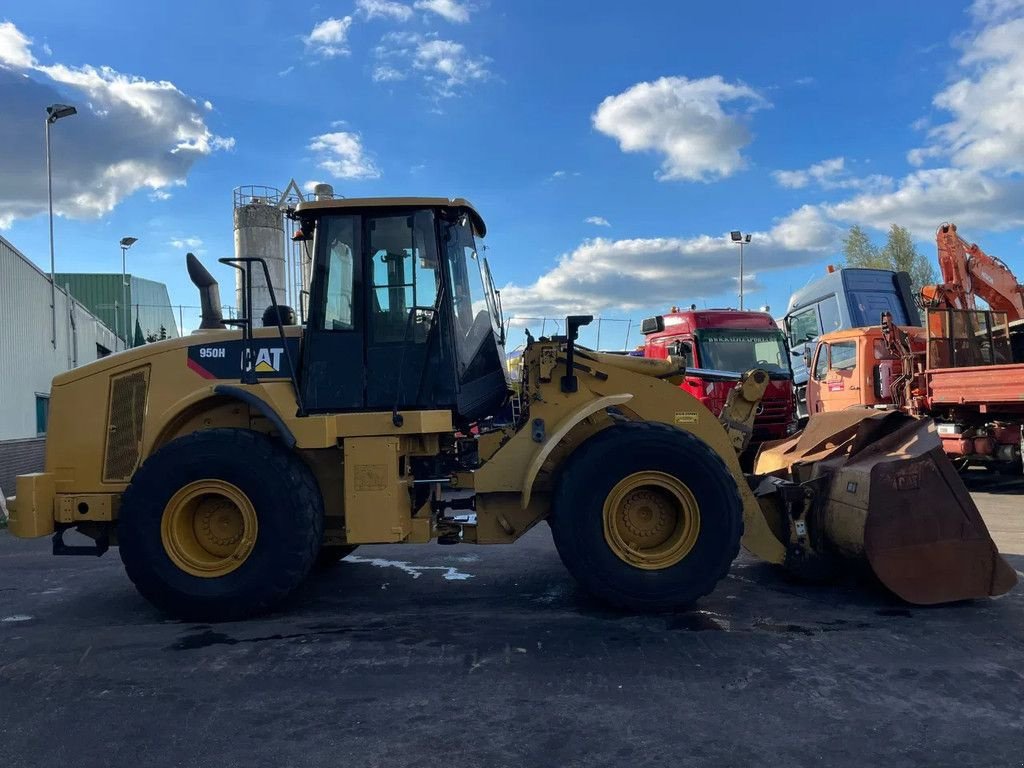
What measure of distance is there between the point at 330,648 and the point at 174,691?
88 cm

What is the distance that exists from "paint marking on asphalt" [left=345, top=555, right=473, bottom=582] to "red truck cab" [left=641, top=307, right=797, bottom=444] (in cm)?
631

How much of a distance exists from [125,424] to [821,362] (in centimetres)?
1123

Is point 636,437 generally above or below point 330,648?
above

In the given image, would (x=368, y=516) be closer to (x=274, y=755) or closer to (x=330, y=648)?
(x=330, y=648)

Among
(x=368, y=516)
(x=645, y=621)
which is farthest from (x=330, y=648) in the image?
(x=645, y=621)

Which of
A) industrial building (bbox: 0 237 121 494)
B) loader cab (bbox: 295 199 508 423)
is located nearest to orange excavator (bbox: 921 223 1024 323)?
loader cab (bbox: 295 199 508 423)

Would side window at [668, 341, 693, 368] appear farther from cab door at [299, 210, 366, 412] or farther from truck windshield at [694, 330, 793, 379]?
cab door at [299, 210, 366, 412]

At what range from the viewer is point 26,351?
15.6 meters

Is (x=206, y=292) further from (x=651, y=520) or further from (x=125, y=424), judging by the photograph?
(x=651, y=520)

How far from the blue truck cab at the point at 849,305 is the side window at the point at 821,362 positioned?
1.20m

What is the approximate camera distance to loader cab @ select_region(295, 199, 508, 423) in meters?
5.16

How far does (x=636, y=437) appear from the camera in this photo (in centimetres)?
490

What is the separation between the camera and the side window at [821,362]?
42.7ft

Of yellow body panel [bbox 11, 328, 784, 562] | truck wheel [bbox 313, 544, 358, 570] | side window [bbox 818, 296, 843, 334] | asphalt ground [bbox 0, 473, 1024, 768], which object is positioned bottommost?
asphalt ground [bbox 0, 473, 1024, 768]
